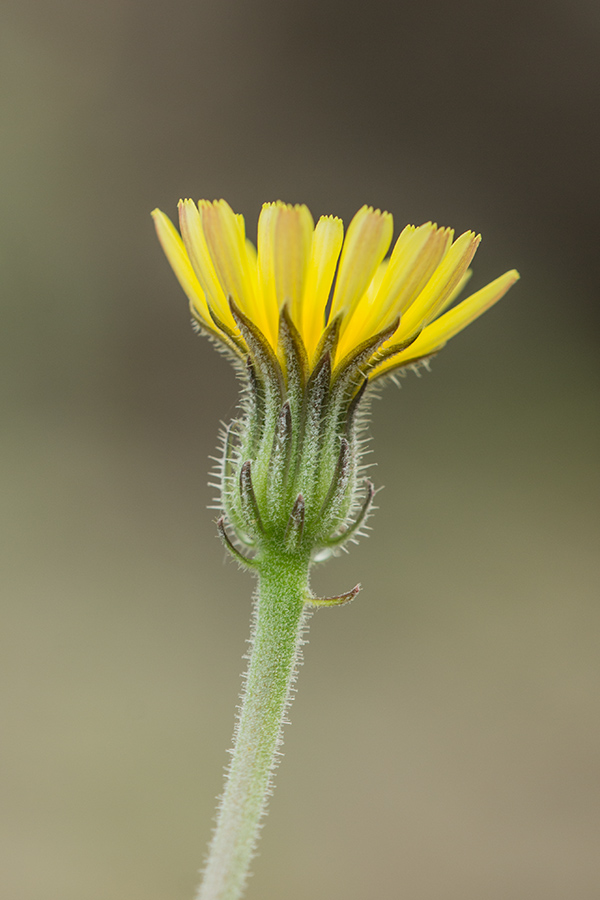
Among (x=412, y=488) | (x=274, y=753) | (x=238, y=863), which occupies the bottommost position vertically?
(x=238, y=863)

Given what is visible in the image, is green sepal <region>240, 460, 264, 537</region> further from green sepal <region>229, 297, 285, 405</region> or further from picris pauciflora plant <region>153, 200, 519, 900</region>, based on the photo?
green sepal <region>229, 297, 285, 405</region>

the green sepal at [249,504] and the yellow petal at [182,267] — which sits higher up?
the yellow petal at [182,267]

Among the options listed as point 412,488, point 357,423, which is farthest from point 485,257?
point 357,423

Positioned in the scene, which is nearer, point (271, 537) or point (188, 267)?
point (271, 537)

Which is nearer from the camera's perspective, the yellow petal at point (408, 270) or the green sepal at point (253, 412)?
the yellow petal at point (408, 270)

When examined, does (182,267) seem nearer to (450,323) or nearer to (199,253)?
(199,253)

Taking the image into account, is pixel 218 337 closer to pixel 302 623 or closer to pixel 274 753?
pixel 302 623

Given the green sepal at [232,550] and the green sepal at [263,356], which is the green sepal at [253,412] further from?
the green sepal at [232,550]

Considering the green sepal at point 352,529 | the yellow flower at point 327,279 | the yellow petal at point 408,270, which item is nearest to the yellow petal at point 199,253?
the yellow flower at point 327,279
